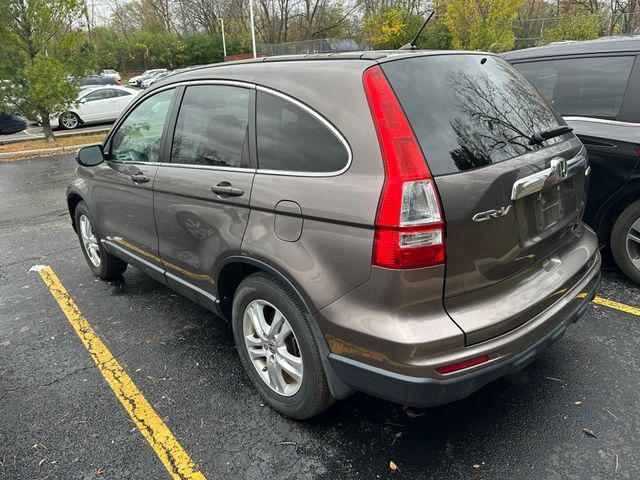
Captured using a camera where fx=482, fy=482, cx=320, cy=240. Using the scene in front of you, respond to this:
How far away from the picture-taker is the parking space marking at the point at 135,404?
232 centimetres

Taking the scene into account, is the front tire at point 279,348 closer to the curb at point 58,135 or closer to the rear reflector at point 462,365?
the rear reflector at point 462,365

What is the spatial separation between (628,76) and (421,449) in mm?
3306

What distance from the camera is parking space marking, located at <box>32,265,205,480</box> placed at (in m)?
2.32

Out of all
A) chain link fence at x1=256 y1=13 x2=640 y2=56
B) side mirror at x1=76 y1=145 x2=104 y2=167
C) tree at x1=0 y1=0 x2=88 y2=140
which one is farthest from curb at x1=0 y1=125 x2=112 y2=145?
side mirror at x1=76 y1=145 x2=104 y2=167

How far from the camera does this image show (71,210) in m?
4.77

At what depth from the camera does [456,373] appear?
191cm

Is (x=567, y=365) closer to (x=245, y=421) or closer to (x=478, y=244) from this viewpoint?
(x=478, y=244)

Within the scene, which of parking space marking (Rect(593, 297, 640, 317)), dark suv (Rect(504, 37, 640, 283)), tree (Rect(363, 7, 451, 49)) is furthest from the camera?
tree (Rect(363, 7, 451, 49))

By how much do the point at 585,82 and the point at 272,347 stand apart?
11.3 ft

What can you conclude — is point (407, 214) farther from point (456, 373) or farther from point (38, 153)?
point (38, 153)

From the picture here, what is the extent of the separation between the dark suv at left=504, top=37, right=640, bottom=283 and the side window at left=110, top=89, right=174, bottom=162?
3.17 m

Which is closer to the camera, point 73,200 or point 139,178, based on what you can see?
point 139,178

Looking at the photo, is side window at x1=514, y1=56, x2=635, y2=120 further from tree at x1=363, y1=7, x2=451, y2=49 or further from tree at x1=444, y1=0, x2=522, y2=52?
tree at x1=363, y1=7, x2=451, y2=49

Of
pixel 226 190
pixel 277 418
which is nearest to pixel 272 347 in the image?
pixel 277 418
